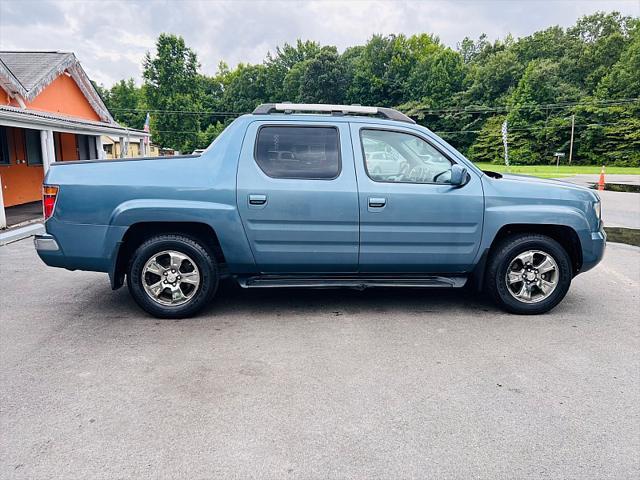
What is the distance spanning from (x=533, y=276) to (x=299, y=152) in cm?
261

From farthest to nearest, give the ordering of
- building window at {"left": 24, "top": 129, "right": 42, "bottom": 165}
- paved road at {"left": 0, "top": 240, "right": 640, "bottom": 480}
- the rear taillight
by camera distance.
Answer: building window at {"left": 24, "top": 129, "right": 42, "bottom": 165}
the rear taillight
paved road at {"left": 0, "top": 240, "right": 640, "bottom": 480}

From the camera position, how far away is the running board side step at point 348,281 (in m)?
4.60

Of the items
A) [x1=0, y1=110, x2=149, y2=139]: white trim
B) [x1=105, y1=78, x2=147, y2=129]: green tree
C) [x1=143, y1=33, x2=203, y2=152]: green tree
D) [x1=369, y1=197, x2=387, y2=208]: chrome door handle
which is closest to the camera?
[x1=369, y1=197, x2=387, y2=208]: chrome door handle

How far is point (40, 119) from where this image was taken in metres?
12.2

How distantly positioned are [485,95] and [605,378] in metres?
78.7

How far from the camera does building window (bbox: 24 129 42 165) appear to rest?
49.0 feet

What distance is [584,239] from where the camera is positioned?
186 inches

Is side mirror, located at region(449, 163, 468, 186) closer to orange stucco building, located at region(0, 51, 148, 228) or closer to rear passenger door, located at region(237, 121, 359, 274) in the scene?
rear passenger door, located at region(237, 121, 359, 274)

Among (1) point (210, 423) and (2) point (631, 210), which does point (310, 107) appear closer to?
(1) point (210, 423)

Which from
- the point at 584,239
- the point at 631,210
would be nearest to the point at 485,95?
the point at 631,210

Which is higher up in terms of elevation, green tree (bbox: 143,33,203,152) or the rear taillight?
green tree (bbox: 143,33,203,152)

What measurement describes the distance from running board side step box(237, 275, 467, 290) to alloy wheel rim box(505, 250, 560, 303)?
1.67 feet

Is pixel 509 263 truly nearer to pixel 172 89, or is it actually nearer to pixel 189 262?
pixel 189 262

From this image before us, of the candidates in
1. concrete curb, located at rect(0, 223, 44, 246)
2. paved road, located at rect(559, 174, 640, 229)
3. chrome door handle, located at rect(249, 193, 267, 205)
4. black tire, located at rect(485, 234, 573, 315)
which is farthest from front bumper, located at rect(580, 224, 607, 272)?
concrete curb, located at rect(0, 223, 44, 246)
